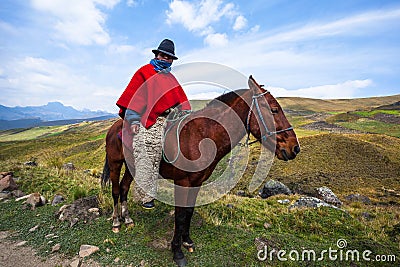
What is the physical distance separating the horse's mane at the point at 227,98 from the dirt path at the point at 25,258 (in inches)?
150

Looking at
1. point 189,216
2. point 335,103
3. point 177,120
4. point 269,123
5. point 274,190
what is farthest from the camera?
point 335,103

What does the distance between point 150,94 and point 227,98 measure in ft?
4.87

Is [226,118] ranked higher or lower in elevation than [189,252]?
higher

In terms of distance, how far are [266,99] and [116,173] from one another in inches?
157

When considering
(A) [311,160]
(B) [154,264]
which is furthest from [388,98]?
(B) [154,264]

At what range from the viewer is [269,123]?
412 centimetres

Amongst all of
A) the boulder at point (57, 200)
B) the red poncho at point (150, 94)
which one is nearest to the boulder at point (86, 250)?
the red poncho at point (150, 94)

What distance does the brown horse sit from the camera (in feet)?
13.5

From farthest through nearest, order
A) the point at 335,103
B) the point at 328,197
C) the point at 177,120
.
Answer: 1. the point at 335,103
2. the point at 328,197
3. the point at 177,120

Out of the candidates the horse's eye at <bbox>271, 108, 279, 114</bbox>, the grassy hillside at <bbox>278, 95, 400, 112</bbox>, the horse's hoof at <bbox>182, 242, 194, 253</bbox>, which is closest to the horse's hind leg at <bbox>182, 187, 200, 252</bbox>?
the horse's hoof at <bbox>182, 242, 194, 253</bbox>

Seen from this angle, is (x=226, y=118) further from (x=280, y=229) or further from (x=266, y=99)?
(x=280, y=229)

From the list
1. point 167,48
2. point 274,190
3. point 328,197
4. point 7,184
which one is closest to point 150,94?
point 167,48

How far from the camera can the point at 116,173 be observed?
5.63m

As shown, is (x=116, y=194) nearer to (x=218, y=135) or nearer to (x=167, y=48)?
(x=218, y=135)
